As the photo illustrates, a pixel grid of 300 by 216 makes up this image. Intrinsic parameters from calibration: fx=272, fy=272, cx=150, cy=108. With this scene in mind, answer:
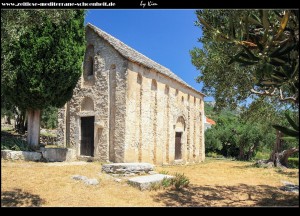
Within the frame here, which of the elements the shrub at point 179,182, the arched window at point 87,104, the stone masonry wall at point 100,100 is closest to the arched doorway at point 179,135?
the stone masonry wall at point 100,100

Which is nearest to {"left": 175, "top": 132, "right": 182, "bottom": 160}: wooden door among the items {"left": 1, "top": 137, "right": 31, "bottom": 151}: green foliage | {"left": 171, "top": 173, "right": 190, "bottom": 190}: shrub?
{"left": 171, "top": 173, "right": 190, "bottom": 190}: shrub

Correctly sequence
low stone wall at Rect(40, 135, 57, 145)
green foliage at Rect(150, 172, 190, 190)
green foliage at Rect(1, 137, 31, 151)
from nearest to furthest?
1. green foliage at Rect(150, 172, 190, 190)
2. green foliage at Rect(1, 137, 31, 151)
3. low stone wall at Rect(40, 135, 57, 145)

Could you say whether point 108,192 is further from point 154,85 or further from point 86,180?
point 154,85

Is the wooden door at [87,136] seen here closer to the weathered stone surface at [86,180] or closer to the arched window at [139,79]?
the arched window at [139,79]

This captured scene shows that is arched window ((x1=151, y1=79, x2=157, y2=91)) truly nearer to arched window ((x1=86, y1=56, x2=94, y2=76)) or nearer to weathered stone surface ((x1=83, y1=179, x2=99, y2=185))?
arched window ((x1=86, y1=56, x2=94, y2=76))

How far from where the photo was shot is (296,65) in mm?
7289

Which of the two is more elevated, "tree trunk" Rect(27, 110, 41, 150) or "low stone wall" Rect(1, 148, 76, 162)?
"tree trunk" Rect(27, 110, 41, 150)

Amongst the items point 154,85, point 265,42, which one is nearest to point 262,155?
point 154,85

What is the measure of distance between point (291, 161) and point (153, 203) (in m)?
26.8

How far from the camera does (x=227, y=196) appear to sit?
9.84m

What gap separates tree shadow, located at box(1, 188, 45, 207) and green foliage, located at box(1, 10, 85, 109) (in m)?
7.45

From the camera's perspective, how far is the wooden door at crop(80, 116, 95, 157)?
59.7ft

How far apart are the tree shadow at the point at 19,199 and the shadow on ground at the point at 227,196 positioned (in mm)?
3747
